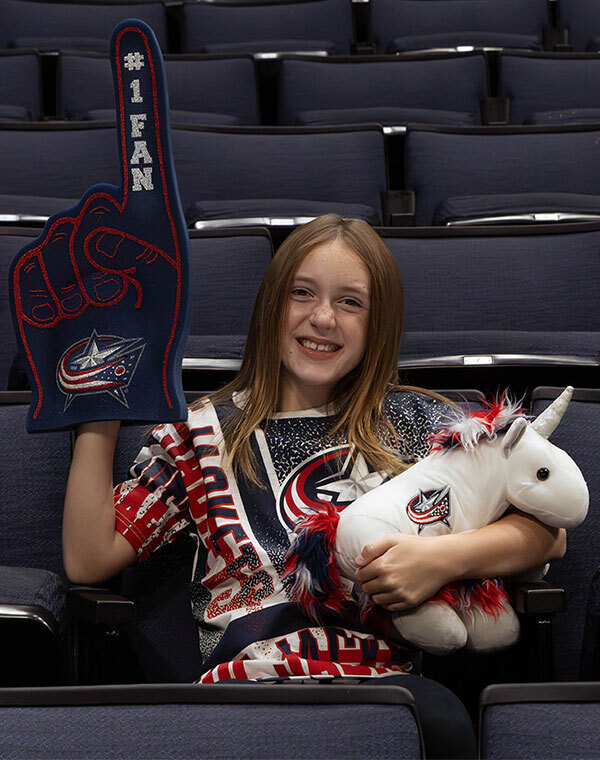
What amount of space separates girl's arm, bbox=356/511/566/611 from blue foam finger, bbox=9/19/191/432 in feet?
0.29

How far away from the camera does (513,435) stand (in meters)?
0.36

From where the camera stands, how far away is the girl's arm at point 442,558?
1.13ft

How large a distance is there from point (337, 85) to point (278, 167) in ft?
0.77

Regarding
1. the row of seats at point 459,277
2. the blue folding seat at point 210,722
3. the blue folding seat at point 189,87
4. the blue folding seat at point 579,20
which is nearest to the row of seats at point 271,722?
the blue folding seat at point 210,722

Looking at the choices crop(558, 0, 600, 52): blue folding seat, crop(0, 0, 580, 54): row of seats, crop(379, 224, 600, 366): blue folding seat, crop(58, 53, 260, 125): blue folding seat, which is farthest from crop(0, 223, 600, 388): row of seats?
crop(558, 0, 600, 52): blue folding seat

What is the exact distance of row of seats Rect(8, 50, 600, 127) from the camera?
996mm

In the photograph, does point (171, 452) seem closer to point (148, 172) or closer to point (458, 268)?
point (148, 172)

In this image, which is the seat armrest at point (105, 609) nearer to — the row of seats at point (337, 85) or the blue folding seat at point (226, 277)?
the blue folding seat at point (226, 277)

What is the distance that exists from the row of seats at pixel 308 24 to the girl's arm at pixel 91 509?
849 millimetres

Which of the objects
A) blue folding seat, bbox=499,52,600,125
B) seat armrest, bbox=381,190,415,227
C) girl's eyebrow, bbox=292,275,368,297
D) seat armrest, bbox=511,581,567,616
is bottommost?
seat armrest, bbox=511,581,567,616

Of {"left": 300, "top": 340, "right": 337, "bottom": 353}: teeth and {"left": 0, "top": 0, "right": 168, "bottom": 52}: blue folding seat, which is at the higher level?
{"left": 0, "top": 0, "right": 168, "bottom": 52}: blue folding seat

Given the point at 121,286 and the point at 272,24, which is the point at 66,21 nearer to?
the point at 272,24

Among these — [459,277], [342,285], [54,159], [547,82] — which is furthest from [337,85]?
[342,285]

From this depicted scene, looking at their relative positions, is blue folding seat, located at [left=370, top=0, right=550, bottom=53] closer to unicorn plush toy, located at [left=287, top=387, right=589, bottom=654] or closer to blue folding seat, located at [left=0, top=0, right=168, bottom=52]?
blue folding seat, located at [left=0, top=0, right=168, bottom=52]
